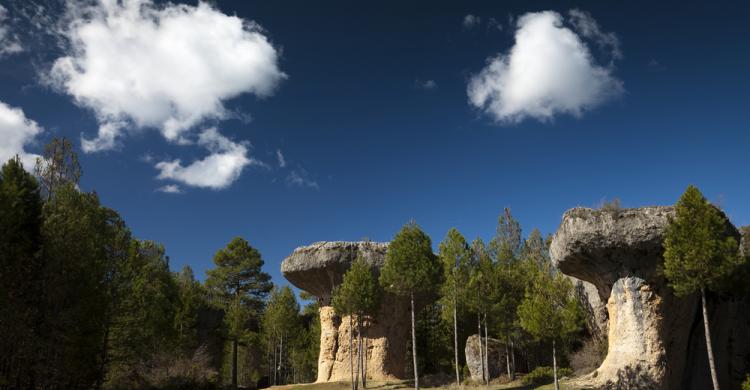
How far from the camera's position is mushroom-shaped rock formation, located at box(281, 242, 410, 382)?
127 feet

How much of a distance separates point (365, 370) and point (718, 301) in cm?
2338

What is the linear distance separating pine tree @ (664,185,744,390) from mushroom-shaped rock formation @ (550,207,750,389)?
81.1 inches

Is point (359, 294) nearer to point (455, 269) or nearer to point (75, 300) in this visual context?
point (455, 269)

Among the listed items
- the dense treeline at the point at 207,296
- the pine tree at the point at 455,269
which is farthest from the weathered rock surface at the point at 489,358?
the pine tree at the point at 455,269

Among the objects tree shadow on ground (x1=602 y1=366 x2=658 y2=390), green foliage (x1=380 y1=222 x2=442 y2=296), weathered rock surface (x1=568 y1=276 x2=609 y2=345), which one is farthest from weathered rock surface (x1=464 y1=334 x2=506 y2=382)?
tree shadow on ground (x1=602 y1=366 x2=658 y2=390)

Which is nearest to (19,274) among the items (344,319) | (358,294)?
(358,294)

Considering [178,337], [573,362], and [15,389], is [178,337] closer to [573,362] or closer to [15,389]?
[15,389]

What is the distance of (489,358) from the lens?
3712 cm

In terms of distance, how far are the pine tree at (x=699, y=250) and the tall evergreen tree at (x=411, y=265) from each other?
43.0 feet

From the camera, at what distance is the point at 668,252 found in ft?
73.2

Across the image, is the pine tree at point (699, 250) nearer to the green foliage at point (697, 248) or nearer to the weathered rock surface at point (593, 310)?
the green foliage at point (697, 248)

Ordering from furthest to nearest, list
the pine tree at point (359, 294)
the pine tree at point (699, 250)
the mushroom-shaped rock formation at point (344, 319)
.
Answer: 1. the mushroom-shaped rock formation at point (344, 319)
2. the pine tree at point (359, 294)
3. the pine tree at point (699, 250)

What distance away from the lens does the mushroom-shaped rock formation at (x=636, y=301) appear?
24.9 m

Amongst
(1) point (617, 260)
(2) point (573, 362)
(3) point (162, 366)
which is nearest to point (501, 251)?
(2) point (573, 362)
